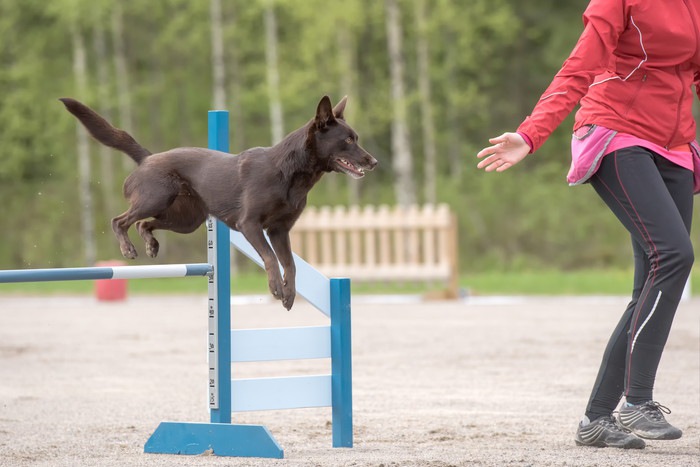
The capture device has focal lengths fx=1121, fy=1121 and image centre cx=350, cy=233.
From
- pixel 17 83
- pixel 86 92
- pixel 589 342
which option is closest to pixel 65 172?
pixel 17 83

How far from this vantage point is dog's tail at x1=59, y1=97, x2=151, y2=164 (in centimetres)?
445

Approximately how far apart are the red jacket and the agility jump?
143cm

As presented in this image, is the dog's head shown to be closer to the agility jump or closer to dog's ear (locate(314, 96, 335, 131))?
dog's ear (locate(314, 96, 335, 131))

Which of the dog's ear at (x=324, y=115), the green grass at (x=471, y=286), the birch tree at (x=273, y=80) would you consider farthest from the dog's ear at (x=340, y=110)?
the birch tree at (x=273, y=80)

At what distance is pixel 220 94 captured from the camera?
2589cm

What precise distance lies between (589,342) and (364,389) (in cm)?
364

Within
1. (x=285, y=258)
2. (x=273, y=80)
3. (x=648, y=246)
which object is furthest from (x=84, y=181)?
(x=648, y=246)

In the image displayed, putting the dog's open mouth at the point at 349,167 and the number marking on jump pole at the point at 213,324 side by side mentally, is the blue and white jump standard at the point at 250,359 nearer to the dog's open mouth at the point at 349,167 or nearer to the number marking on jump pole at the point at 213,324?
the number marking on jump pole at the point at 213,324

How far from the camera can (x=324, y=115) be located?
421cm

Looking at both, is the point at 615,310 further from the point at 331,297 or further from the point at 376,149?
the point at 376,149

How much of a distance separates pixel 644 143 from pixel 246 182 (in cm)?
176

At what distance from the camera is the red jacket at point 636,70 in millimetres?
4586

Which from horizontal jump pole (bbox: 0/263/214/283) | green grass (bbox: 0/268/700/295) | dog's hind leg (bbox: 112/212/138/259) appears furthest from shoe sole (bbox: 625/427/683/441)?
green grass (bbox: 0/268/700/295)

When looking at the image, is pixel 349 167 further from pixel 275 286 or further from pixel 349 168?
pixel 275 286
